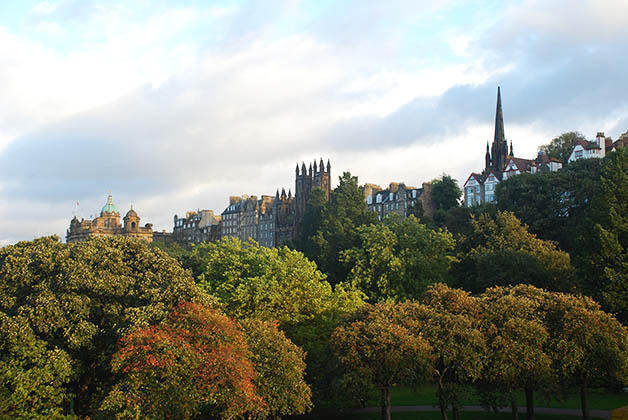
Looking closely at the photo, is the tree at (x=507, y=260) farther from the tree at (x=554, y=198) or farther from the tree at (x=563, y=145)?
the tree at (x=563, y=145)

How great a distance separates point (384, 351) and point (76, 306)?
669 inches

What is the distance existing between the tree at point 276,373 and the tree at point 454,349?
7351 mm

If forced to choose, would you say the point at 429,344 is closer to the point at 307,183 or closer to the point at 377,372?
the point at 377,372

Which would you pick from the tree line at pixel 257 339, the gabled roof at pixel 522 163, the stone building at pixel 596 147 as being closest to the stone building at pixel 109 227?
the gabled roof at pixel 522 163

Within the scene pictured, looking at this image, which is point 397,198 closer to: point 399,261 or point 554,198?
point 554,198

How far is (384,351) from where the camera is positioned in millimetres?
34062

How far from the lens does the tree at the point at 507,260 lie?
5241cm

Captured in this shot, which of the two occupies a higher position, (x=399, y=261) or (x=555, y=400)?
(x=399, y=261)

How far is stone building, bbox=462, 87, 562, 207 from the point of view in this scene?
A: 107 m

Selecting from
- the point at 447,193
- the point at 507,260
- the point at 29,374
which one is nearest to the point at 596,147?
the point at 447,193

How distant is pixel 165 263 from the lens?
40.2m

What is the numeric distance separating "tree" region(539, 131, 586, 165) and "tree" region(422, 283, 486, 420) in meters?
80.6

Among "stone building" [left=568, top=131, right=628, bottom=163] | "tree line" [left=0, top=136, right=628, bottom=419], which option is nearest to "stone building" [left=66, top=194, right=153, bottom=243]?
"stone building" [left=568, top=131, right=628, bottom=163]

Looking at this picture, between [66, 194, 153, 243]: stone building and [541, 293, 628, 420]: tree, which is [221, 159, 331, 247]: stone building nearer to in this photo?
[66, 194, 153, 243]: stone building
